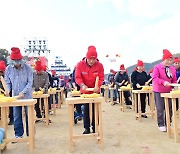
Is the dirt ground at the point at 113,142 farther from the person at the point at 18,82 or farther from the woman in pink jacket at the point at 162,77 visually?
the woman in pink jacket at the point at 162,77

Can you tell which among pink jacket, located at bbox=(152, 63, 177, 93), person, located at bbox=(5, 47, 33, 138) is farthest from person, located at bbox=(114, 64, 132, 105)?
person, located at bbox=(5, 47, 33, 138)

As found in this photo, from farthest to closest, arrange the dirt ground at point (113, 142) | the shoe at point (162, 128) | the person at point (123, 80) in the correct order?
the person at point (123, 80), the shoe at point (162, 128), the dirt ground at point (113, 142)

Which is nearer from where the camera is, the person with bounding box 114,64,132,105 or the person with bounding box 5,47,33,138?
the person with bounding box 5,47,33,138

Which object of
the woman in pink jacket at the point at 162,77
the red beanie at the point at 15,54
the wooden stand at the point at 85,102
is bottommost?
the wooden stand at the point at 85,102

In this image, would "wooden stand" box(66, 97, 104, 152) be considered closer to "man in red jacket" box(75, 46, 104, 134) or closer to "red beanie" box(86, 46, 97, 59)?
"man in red jacket" box(75, 46, 104, 134)

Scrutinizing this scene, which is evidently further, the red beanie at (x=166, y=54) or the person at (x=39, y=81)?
the person at (x=39, y=81)

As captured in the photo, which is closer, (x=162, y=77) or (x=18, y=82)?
(x=18, y=82)

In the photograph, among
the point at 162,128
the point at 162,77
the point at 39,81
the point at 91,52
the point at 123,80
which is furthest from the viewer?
the point at 123,80

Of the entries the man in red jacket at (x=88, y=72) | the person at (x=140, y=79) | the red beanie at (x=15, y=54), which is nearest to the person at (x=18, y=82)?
the red beanie at (x=15, y=54)

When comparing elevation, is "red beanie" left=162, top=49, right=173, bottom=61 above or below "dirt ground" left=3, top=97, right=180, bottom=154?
above

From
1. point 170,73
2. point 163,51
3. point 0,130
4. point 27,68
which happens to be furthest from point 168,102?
point 0,130

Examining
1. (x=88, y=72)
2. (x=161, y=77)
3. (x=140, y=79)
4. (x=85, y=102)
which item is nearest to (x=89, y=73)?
(x=88, y=72)

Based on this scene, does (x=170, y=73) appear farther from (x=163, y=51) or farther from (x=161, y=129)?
(x=161, y=129)

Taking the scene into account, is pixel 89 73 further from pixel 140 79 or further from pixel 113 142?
pixel 140 79
